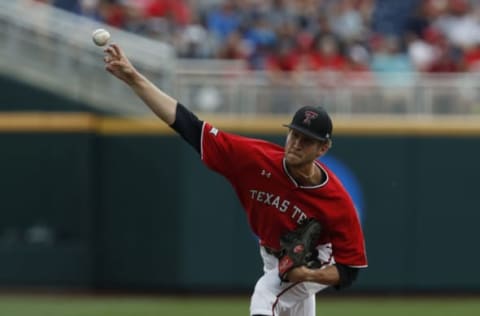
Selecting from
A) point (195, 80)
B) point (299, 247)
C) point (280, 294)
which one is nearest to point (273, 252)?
point (280, 294)

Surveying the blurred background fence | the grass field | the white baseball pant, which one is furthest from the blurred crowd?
the white baseball pant

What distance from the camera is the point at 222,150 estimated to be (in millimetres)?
7227

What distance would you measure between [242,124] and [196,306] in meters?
2.42

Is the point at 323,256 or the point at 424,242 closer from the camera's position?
the point at 323,256

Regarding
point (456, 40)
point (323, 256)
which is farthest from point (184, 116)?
point (456, 40)

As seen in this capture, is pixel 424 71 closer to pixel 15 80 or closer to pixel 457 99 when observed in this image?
pixel 457 99

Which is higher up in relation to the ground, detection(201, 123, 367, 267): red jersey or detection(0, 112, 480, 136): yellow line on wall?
detection(0, 112, 480, 136): yellow line on wall

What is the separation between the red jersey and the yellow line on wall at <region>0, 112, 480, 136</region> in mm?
7239

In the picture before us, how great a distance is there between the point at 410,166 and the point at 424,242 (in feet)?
3.21

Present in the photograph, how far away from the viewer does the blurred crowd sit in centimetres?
1489

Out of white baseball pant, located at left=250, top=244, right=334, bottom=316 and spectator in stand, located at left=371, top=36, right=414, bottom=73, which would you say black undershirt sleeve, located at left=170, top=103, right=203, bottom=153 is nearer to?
white baseball pant, located at left=250, top=244, right=334, bottom=316

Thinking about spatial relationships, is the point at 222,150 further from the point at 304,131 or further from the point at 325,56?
the point at 325,56

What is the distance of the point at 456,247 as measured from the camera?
49.1 ft

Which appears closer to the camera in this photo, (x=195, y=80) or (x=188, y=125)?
(x=188, y=125)
